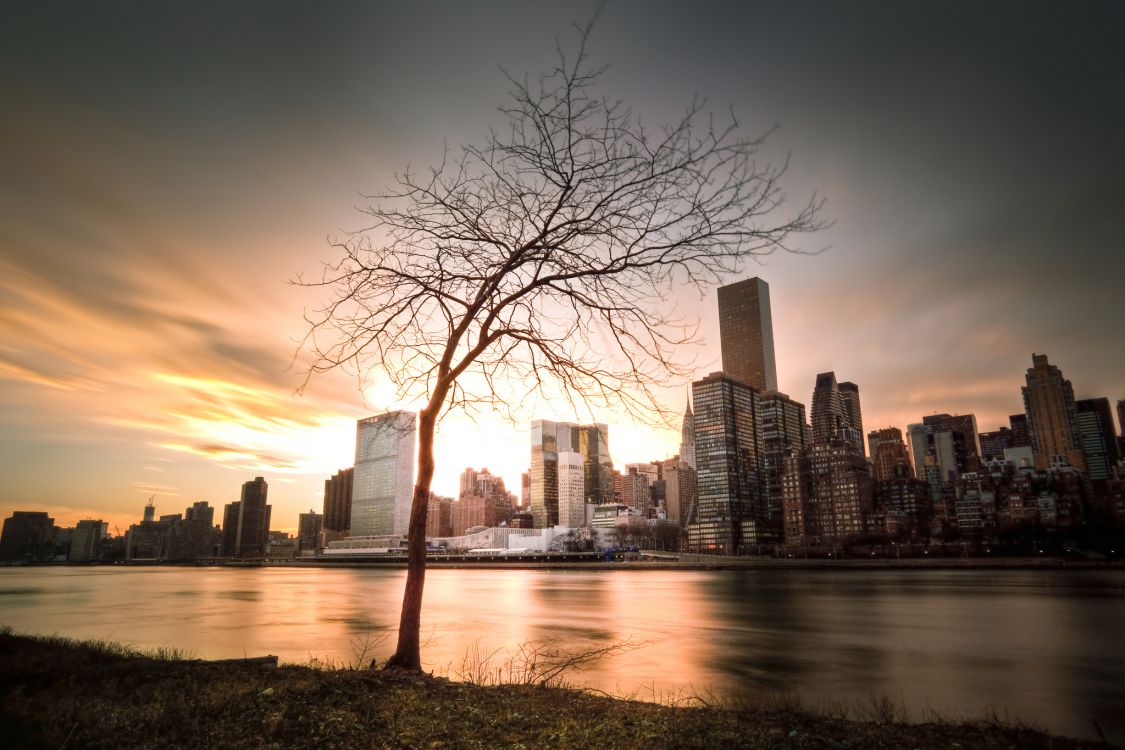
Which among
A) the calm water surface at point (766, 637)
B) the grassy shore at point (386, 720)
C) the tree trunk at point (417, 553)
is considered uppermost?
the tree trunk at point (417, 553)

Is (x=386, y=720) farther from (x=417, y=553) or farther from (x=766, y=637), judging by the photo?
(x=766, y=637)

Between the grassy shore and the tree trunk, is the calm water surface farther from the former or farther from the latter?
the grassy shore

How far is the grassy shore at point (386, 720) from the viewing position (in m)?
5.23

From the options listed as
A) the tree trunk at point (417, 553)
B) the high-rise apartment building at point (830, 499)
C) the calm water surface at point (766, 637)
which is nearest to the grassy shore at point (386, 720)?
the tree trunk at point (417, 553)

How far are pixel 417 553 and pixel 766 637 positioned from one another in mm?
24283

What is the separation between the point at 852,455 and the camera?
192 meters

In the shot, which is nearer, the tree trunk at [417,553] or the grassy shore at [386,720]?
the grassy shore at [386,720]

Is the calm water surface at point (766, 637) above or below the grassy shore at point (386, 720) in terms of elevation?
below

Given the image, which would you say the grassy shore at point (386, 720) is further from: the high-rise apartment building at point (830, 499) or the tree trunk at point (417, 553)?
Result: the high-rise apartment building at point (830, 499)

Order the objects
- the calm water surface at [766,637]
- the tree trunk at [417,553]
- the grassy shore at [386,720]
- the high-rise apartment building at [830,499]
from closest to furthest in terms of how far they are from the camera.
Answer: the grassy shore at [386,720] → the tree trunk at [417,553] → the calm water surface at [766,637] → the high-rise apartment building at [830,499]

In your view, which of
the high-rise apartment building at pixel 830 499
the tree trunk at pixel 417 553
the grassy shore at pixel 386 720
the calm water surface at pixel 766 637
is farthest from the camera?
the high-rise apartment building at pixel 830 499

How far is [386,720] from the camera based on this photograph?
18.5 ft

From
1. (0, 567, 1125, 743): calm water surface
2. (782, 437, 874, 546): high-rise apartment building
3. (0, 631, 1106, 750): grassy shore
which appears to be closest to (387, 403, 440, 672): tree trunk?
(0, 631, 1106, 750): grassy shore

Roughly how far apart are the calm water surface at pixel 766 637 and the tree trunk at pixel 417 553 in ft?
22.2
